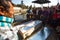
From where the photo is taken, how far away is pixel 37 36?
2.47 metres

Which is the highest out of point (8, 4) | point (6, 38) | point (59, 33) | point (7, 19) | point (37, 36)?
point (8, 4)

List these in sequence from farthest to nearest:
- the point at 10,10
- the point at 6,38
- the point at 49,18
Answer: the point at 49,18
the point at 10,10
the point at 6,38

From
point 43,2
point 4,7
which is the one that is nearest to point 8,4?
point 4,7

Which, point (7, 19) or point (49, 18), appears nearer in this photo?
point (7, 19)

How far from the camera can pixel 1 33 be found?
4.88 ft

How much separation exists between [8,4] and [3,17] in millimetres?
149

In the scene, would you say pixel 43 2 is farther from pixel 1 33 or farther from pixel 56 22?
pixel 1 33

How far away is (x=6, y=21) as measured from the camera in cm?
158

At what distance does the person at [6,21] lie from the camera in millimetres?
1485

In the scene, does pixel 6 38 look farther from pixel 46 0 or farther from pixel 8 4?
pixel 46 0

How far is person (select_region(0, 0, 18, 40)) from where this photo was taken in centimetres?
149

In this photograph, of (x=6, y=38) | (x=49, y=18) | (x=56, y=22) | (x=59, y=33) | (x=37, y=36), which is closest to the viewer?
(x=6, y=38)

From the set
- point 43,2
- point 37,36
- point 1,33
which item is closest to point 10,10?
point 1,33

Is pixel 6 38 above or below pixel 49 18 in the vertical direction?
above
